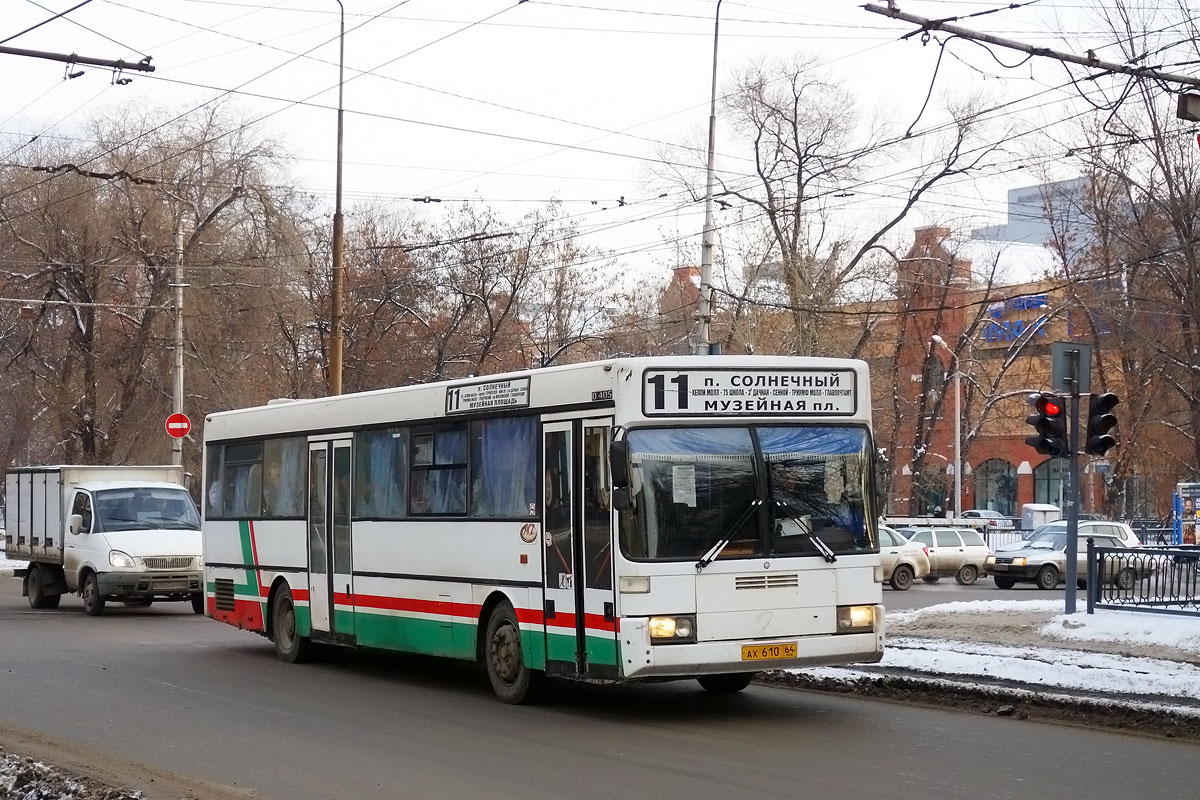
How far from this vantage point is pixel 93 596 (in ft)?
80.2

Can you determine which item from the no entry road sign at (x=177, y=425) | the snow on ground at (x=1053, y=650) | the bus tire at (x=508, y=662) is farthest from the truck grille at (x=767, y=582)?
the no entry road sign at (x=177, y=425)

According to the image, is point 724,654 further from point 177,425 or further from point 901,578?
point 177,425

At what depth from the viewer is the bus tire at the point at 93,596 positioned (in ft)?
79.4

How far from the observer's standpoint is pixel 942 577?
124ft

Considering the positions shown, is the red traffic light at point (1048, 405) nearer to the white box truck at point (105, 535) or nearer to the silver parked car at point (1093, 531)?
the white box truck at point (105, 535)

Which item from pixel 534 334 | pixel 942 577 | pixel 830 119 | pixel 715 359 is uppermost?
pixel 830 119

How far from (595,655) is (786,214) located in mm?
38157

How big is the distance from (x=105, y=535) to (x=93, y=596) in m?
1.05

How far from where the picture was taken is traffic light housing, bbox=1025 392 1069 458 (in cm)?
1917

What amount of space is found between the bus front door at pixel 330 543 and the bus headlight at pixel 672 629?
5245 millimetres

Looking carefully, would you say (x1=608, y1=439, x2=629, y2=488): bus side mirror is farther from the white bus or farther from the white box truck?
the white box truck

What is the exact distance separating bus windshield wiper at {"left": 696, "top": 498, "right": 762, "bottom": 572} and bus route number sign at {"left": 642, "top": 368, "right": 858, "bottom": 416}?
0.73 meters

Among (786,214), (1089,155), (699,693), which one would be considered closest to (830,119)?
(786,214)

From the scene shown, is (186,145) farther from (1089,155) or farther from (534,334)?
(1089,155)
